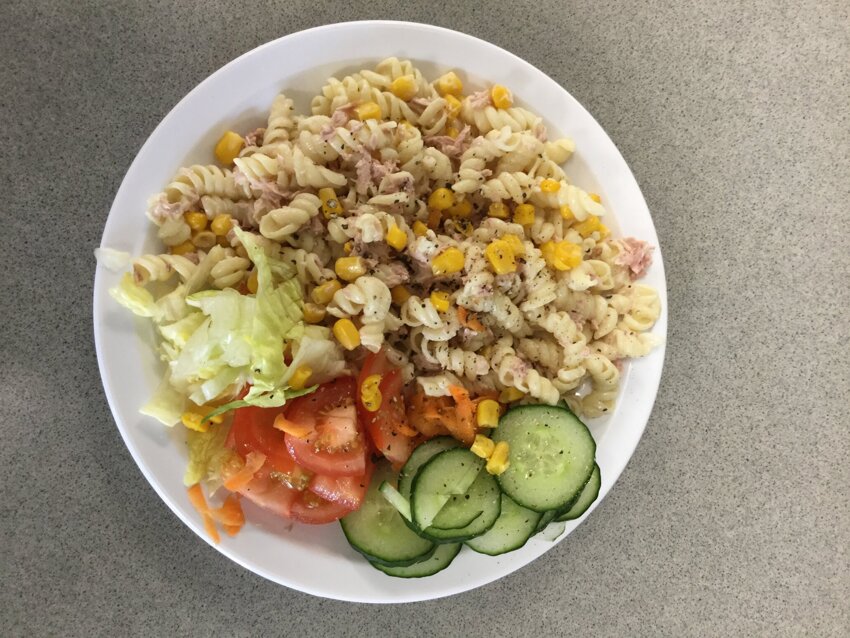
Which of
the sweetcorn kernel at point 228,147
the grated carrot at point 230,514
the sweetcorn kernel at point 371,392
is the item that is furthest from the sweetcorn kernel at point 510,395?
the sweetcorn kernel at point 228,147

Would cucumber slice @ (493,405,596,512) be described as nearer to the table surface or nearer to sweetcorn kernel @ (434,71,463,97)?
the table surface

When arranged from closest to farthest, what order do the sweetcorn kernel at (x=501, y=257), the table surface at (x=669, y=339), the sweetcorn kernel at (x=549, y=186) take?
the sweetcorn kernel at (x=501, y=257)
the sweetcorn kernel at (x=549, y=186)
the table surface at (x=669, y=339)

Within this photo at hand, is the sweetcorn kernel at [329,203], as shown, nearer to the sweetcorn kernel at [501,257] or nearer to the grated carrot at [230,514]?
the sweetcorn kernel at [501,257]

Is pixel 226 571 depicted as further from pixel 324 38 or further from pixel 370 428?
pixel 324 38

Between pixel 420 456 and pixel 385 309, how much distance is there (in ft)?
1.50

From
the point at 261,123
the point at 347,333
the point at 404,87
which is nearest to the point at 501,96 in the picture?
the point at 404,87

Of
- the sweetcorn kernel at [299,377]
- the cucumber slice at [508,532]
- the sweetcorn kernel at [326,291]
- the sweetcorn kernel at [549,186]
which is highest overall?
the sweetcorn kernel at [549,186]

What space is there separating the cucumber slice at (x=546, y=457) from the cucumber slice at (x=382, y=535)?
0.33m

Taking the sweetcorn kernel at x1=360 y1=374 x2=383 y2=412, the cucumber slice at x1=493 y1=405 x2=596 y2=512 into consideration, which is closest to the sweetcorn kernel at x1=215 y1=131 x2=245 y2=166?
the sweetcorn kernel at x1=360 y1=374 x2=383 y2=412

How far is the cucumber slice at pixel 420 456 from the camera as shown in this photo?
72.0 inches

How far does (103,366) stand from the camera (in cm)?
177

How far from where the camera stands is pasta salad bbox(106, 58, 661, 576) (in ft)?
5.75

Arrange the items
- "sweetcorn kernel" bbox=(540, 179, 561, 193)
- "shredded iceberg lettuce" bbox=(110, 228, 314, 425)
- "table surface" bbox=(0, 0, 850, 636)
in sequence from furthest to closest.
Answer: "table surface" bbox=(0, 0, 850, 636), "sweetcorn kernel" bbox=(540, 179, 561, 193), "shredded iceberg lettuce" bbox=(110, 228, 314, 425)

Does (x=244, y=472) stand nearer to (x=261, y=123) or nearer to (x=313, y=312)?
(x=313, y=312)
